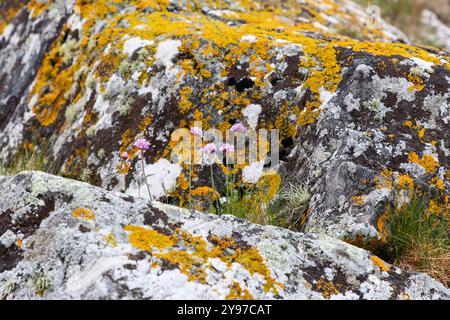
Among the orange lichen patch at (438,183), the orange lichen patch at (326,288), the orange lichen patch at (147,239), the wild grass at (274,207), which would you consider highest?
the orange lichen patch at (147,239)

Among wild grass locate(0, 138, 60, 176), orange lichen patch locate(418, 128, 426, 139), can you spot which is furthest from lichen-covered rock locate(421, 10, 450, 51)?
wild grass locate(0, 138, 60, 176)

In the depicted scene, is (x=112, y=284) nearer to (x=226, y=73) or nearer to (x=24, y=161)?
(x=226, y=73)

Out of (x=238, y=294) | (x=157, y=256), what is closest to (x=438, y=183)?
(x=238, y=294)

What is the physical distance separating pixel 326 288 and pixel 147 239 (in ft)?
2.98

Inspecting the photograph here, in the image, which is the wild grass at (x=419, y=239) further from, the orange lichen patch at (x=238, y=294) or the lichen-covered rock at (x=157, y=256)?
the orange lichen patch at (x=238, y=294)

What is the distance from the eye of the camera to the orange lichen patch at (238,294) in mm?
2503

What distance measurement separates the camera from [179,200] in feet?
12.9

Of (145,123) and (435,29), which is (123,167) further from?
(435,29)

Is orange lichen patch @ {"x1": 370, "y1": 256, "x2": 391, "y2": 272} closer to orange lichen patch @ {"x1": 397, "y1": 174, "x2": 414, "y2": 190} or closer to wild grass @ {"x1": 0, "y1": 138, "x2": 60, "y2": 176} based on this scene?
orange lichen patch @ {"x1": 397, "y1": 174, "x2": 414, "y2": 190}

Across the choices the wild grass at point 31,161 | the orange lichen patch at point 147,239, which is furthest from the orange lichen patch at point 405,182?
the wild grass at point 31,161

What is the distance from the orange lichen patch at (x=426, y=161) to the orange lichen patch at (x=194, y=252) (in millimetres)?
1414

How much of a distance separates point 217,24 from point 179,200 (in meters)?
2.03

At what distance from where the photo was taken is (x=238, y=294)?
252cm

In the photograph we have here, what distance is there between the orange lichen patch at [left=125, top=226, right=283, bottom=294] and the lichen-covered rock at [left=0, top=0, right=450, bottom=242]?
2.37 ft
